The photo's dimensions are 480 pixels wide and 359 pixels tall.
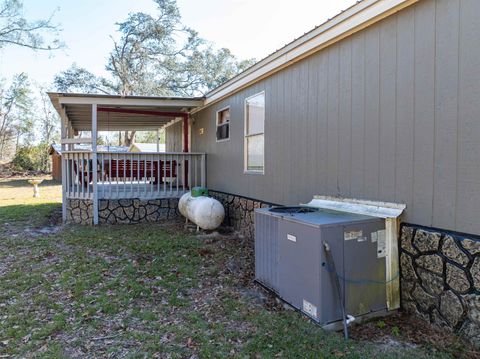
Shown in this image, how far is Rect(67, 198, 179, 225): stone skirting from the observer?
295 inches

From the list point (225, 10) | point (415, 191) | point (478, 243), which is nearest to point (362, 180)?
point (415, 191)

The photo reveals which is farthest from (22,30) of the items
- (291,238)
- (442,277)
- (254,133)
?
(442,277)

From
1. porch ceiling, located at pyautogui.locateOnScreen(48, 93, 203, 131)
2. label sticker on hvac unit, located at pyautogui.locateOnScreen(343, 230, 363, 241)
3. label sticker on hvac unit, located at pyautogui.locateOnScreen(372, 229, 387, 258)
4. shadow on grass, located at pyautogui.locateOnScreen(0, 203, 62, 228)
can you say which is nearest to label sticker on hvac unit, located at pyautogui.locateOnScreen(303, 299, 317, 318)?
label sticker on hvac unit, located at pyautogui.locateOnScreen(343, 230, 363, 241)

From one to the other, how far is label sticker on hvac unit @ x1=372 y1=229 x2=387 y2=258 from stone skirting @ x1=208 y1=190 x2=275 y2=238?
245 centimetres

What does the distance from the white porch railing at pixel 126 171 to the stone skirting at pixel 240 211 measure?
1284 mm

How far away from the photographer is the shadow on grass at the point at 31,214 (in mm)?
7719

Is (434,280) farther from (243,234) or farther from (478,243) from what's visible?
(243,234)

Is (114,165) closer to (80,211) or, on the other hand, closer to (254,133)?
(80,211)

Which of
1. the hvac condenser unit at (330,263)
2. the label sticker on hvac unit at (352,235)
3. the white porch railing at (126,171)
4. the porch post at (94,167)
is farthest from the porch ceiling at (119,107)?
the label sticker on hvac unit at (352,235)

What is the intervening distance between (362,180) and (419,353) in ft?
5.55

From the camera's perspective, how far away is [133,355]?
2.51 metres

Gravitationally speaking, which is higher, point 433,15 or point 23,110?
point 23,110

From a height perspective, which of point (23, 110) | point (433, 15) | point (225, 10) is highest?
point (225, 10)

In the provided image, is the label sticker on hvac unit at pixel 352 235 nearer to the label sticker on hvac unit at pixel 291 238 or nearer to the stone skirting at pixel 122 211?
the label sticker on hvac unit at pixel 291 238
